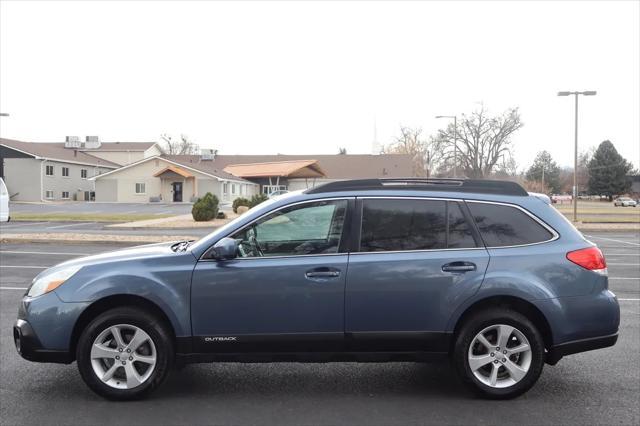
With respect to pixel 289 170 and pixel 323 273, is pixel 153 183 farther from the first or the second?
pixel 323 273

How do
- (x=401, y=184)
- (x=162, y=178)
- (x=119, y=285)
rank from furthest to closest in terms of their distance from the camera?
(x=162, y=178) < (x=401, y=184) < (x=119, y=285)

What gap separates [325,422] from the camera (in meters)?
3.70

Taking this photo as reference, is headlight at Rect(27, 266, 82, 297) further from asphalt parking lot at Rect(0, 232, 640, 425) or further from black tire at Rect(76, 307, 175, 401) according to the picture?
asphalt parking lot at Rect(0, 232, 640, 425)

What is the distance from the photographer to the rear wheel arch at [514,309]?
13.4 ft

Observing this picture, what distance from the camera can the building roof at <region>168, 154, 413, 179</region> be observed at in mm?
69625

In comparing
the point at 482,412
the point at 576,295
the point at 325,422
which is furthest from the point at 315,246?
the point at 576,295

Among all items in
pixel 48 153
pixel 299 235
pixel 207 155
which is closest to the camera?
pixel 299 235

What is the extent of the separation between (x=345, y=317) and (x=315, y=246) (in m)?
0.62

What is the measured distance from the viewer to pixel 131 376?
4008 millimetres

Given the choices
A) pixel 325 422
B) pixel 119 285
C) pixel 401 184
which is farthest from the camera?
pixel 401 184

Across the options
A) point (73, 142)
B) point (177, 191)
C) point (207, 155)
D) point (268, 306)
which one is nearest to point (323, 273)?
point (268, 306)

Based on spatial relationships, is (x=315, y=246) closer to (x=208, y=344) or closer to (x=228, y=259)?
(x=228, y=259)

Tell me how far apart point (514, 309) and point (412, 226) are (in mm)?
1046

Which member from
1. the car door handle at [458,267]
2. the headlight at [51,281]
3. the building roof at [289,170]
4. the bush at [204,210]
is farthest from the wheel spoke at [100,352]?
the building roof at [289,170]
